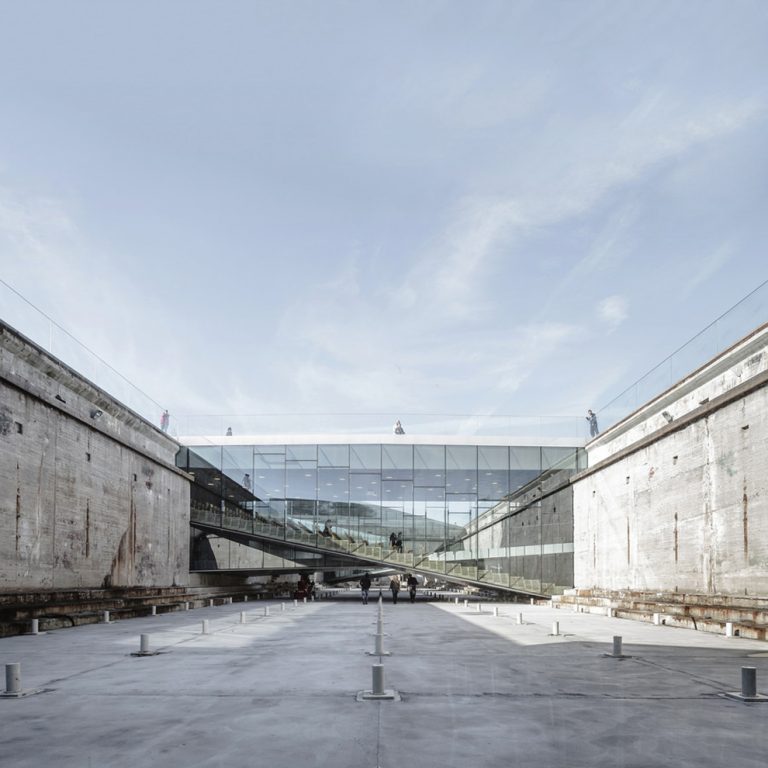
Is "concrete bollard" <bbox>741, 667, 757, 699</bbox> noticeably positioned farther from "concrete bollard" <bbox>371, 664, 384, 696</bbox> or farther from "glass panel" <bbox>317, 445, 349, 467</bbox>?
"glass panel" <bbox>317, 445, 349, 467</bbox>

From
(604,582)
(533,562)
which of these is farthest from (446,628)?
(533,562)

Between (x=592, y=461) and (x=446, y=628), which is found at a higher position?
(x=592, y=461)

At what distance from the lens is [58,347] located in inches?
1188

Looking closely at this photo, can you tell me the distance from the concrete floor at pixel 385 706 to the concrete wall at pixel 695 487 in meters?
5.07

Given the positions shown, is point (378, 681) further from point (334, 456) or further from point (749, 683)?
point (334, 456)

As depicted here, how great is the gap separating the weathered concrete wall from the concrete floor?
6.88m

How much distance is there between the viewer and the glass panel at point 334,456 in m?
50.8

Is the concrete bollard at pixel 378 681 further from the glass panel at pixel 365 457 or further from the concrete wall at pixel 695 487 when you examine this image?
the glass panel at pixel 365 457

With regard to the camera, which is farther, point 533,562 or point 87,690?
point 533,562

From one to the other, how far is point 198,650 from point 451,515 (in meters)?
32.7

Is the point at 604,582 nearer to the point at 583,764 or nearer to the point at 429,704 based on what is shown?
the point at 429,704

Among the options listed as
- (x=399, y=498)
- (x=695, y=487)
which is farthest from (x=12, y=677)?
(x=399, y=498)

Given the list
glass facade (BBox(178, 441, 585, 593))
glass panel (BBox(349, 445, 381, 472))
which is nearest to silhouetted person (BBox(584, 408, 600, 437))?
glass facade (BBox(178, 441, 585, 593))

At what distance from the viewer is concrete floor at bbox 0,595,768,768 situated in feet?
27.2
